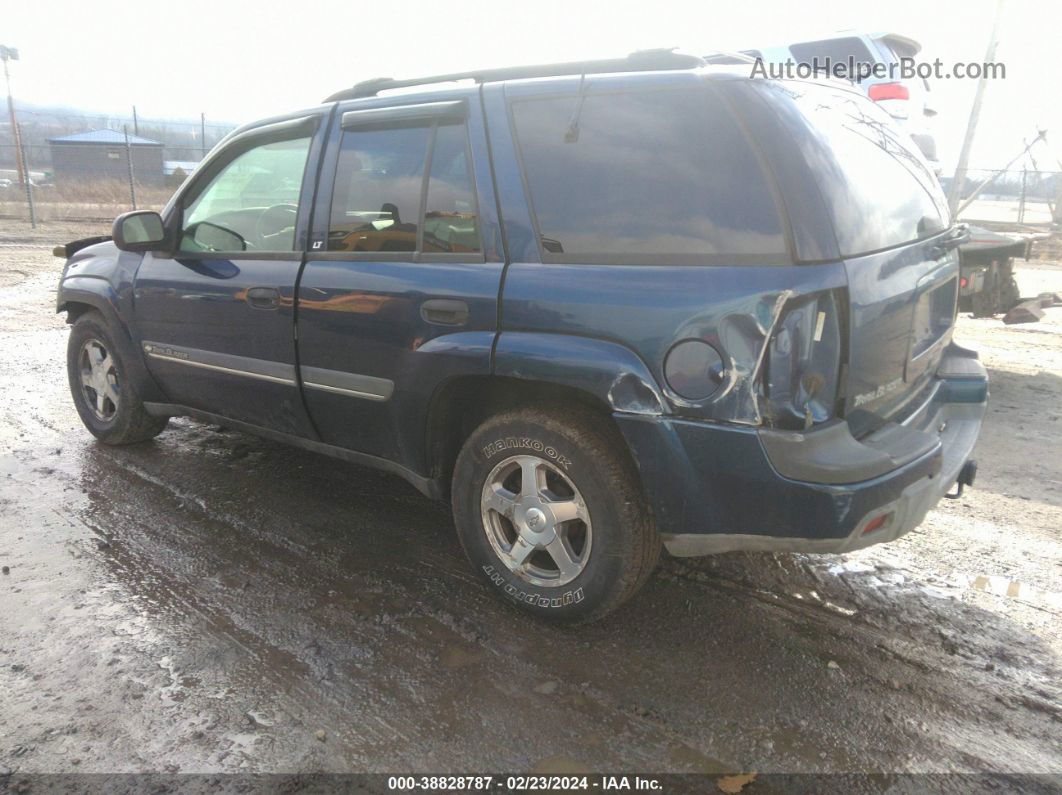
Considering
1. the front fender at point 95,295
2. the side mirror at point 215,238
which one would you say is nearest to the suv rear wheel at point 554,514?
the side mirror at point 215,238

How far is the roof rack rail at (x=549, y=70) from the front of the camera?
9.31 ft

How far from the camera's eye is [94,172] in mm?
39656

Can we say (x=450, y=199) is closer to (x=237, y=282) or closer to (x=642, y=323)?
(x=642, y=323)

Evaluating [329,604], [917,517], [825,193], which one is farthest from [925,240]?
[329,604]

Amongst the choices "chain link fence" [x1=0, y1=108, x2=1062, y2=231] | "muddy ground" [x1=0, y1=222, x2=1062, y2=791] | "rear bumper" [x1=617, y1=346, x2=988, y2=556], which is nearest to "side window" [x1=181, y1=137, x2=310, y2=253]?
"muddy ground" [x1=0, y1=222, x2=1062, y2=791]

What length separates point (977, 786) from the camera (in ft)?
7.47

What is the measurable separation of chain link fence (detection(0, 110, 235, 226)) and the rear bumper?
20190 mm

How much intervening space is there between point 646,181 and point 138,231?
2858mm

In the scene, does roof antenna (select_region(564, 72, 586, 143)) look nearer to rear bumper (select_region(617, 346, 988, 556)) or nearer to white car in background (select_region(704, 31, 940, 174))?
rear bumper (select_region(617, 346, 988, 556))

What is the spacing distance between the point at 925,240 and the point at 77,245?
5011mm

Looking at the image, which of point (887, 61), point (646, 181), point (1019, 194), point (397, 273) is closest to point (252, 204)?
point (397, 273)

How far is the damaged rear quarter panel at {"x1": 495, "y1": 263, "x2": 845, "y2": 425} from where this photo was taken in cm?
242

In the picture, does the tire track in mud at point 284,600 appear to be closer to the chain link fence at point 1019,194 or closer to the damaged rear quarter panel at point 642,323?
the damaged rear quarter panel at point 642,323

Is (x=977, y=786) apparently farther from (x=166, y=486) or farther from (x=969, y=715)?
(x=166, y=486)
